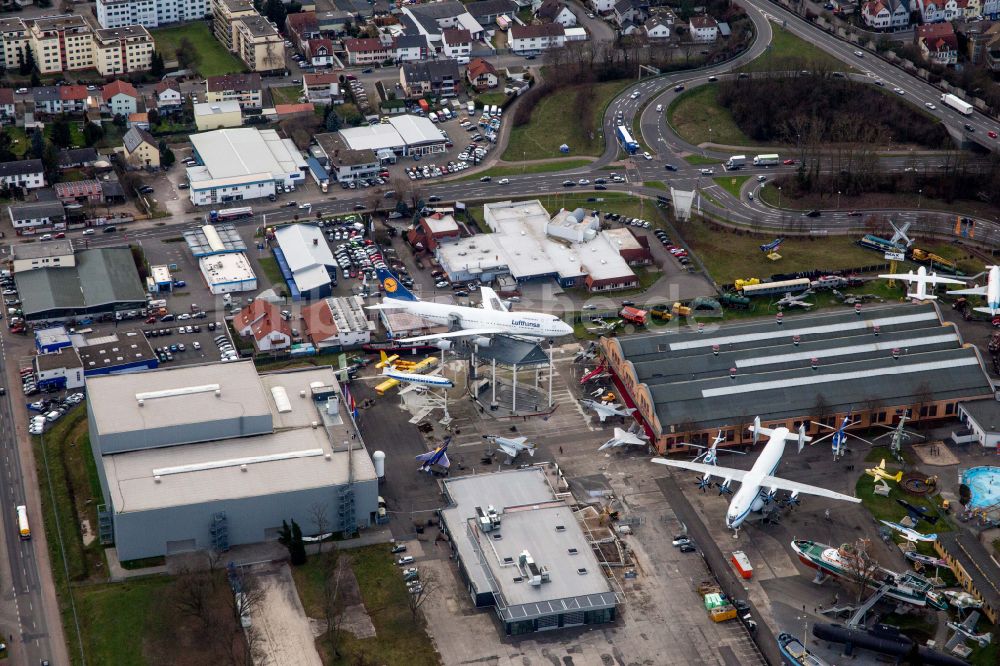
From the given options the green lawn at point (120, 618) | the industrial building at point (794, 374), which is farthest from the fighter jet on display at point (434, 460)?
the green lawn at point (120, 618)

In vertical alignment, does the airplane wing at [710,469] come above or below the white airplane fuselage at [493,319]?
below

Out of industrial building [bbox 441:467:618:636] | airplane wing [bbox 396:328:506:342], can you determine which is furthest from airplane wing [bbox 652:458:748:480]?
airplane wing [bbox 396:328:506:342]

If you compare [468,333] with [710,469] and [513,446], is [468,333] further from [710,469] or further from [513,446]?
[710,469]

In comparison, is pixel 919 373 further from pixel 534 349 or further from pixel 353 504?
pixel 353 504

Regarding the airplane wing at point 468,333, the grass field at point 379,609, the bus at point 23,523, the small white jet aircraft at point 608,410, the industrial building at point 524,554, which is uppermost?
the airplane wing at point 468,333

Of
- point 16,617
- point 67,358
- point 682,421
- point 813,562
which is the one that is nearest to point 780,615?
point 813,562

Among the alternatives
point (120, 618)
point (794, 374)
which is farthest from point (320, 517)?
point (794, 374)

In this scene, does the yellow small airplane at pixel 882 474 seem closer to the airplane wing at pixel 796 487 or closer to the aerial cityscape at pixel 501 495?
the aerial cityscape at pixel 501 495
